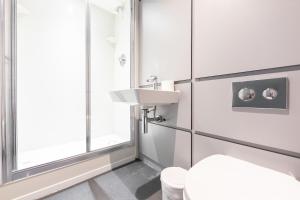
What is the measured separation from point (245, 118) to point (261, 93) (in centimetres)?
17

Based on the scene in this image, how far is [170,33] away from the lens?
1.36 metres

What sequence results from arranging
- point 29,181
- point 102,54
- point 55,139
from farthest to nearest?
point 102,54 → point 55,139 → point 29,181

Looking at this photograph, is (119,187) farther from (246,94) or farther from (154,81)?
A: (246,94)

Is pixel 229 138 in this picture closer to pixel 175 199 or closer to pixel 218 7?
pixel 175 199

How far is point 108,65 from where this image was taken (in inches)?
95.7

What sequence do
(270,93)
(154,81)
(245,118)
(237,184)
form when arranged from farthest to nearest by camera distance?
(154,81)
(245,118)
(270,93)
(237,184)

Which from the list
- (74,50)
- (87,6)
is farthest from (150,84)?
(74,50)

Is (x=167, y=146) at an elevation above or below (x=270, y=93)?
below

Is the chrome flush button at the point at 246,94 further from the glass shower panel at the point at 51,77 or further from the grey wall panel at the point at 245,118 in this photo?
the glass shower panel at the point at 51,77

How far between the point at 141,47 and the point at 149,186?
4.97ft

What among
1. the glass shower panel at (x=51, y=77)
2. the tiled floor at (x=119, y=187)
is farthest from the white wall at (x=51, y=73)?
the tiled floor at (x=119, y=187)

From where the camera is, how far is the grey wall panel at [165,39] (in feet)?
4.01

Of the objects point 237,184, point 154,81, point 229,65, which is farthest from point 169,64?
point 237,184

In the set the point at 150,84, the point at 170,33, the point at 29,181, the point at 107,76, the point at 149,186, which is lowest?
the point at 149,186
